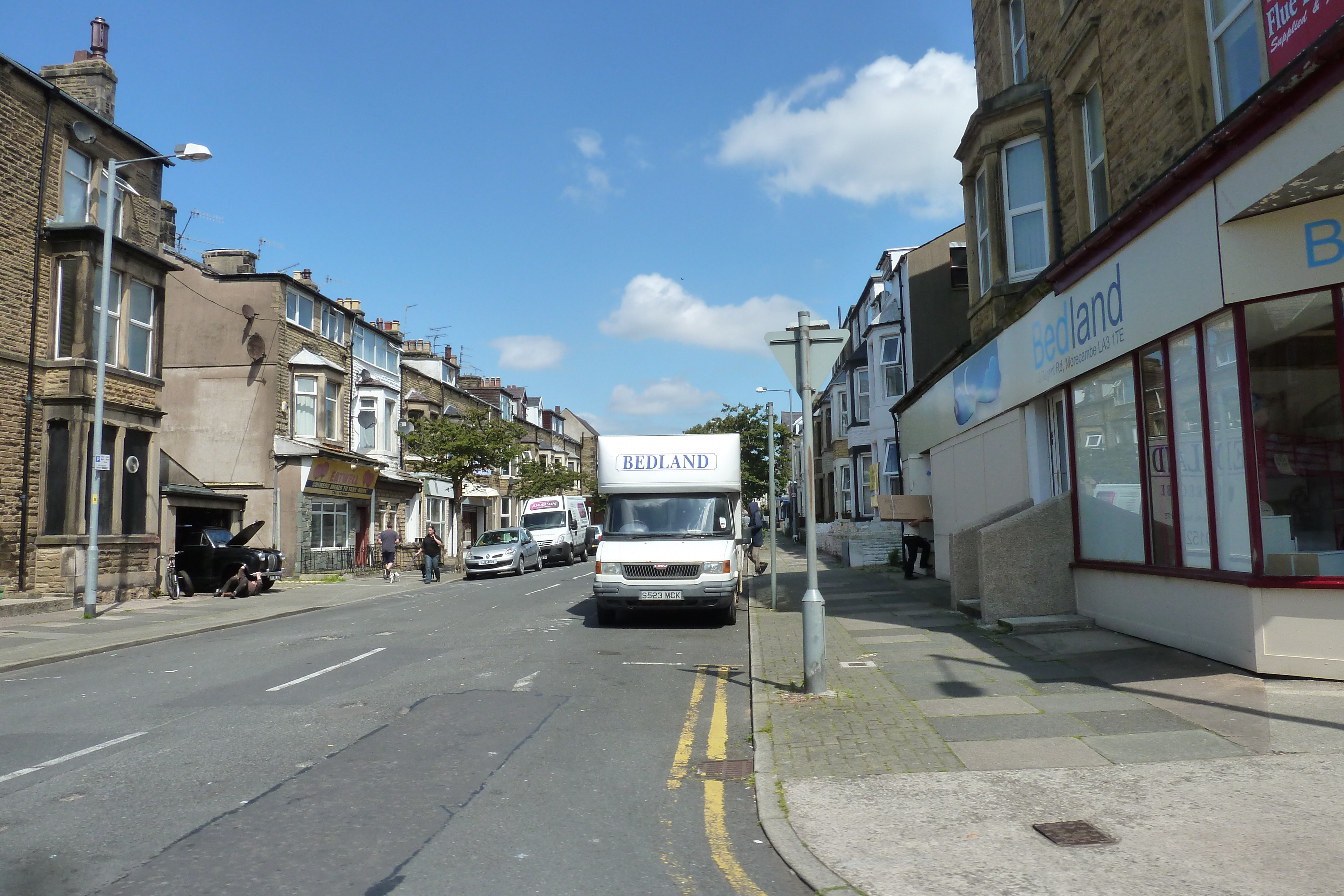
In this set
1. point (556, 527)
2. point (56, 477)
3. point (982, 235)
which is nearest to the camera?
point (982, 235)

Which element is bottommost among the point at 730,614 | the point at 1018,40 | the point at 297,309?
the point at 730,614

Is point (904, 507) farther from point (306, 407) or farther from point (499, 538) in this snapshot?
point (306, 407)

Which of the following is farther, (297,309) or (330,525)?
(330,525)

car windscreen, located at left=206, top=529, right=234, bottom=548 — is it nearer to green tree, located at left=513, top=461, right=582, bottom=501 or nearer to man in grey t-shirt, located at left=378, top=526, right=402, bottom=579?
man in grey t-shirt, located at left=378, top=526, right=402, bottom=579

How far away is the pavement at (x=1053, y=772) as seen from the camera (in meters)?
4.34

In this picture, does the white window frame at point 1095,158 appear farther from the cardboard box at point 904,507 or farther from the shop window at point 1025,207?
the cardboard box at point 904,507

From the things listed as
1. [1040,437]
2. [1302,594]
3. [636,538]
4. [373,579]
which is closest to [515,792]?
[1302,594]

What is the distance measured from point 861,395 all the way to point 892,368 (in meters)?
5.20

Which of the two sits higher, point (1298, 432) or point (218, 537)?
point (1298, 432)

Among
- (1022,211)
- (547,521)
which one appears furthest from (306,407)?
(1022,211)

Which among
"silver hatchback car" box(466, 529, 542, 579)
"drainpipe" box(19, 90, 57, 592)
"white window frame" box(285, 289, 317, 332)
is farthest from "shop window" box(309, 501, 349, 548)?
"drainpipe" box(19, 90, 57, 592)

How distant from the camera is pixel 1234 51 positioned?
29.3ft

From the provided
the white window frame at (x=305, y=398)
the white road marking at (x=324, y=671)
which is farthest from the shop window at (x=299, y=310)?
the white road marking at (x=324, y=671)

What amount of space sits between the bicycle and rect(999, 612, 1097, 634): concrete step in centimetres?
1864
